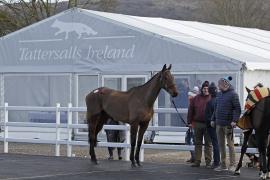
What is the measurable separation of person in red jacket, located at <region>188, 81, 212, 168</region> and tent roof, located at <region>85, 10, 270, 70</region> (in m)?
5.89

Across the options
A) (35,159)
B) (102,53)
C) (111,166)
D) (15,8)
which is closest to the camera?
(111,166)

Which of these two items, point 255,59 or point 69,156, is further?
point 255,59

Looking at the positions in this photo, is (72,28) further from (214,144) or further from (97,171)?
(97,171)

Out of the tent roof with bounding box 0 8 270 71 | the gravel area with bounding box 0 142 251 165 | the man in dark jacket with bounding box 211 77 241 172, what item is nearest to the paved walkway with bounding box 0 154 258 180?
the man in dark jacket with bounding box 211 77 241 172

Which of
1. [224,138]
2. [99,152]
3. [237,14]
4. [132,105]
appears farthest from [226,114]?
[237,14]

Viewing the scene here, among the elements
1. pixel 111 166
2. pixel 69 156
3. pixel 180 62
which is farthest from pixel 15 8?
pixel 111 166

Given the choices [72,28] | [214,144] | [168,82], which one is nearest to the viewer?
[168,82]

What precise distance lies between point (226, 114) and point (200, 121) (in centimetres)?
123

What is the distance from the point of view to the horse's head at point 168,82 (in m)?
15.2

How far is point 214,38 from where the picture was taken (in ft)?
82.9

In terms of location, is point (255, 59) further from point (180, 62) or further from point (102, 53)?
point (102, 53)

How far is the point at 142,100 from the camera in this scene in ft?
50.9

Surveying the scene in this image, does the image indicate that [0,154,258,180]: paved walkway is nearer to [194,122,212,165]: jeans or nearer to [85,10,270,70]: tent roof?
[194,122,212,165]: jeans

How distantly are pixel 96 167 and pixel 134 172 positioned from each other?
1.18 metres
